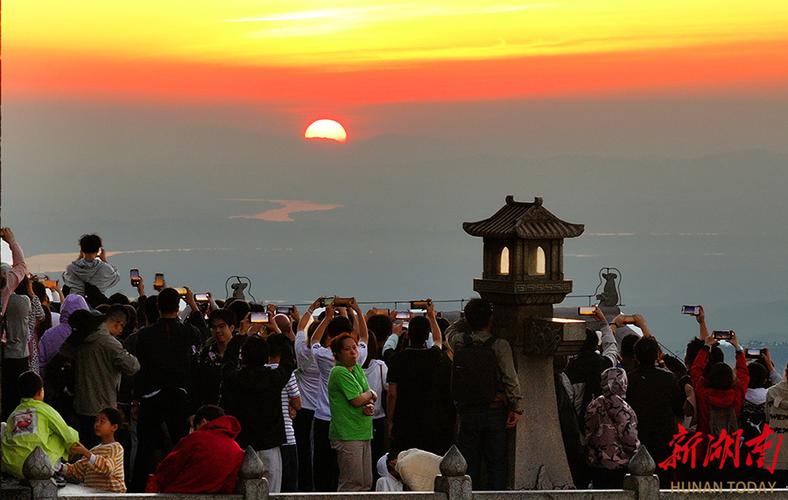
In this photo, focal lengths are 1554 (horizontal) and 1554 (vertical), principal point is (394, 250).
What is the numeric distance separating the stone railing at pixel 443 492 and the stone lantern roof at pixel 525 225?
241cm

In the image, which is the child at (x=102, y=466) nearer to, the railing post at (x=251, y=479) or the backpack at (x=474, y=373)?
the railing post at (x=251, y=479)

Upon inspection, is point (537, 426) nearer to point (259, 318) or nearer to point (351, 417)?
point (351, 417)

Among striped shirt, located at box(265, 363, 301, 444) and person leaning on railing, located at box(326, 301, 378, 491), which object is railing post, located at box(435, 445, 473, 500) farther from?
striped shirt, located at box(265, 363, 301, 444)

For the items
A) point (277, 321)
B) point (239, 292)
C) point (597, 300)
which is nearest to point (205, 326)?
point (277, 321)

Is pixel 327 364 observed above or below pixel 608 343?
below

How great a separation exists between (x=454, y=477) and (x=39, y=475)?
3.11m

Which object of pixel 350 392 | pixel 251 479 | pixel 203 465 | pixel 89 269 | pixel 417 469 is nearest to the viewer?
pixel 251 479

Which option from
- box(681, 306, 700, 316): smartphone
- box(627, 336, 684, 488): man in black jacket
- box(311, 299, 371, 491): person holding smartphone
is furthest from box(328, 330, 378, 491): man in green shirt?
box(681, 306, 700, 316): smartphone

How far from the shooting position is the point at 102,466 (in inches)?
491

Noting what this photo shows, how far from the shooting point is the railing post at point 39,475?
11375 mm

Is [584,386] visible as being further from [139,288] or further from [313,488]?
[139,288]

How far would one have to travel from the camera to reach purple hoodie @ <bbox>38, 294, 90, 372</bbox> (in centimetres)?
1465

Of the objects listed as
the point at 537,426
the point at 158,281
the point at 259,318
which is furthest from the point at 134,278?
the point at 537,426

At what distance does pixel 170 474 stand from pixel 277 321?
397 cm
